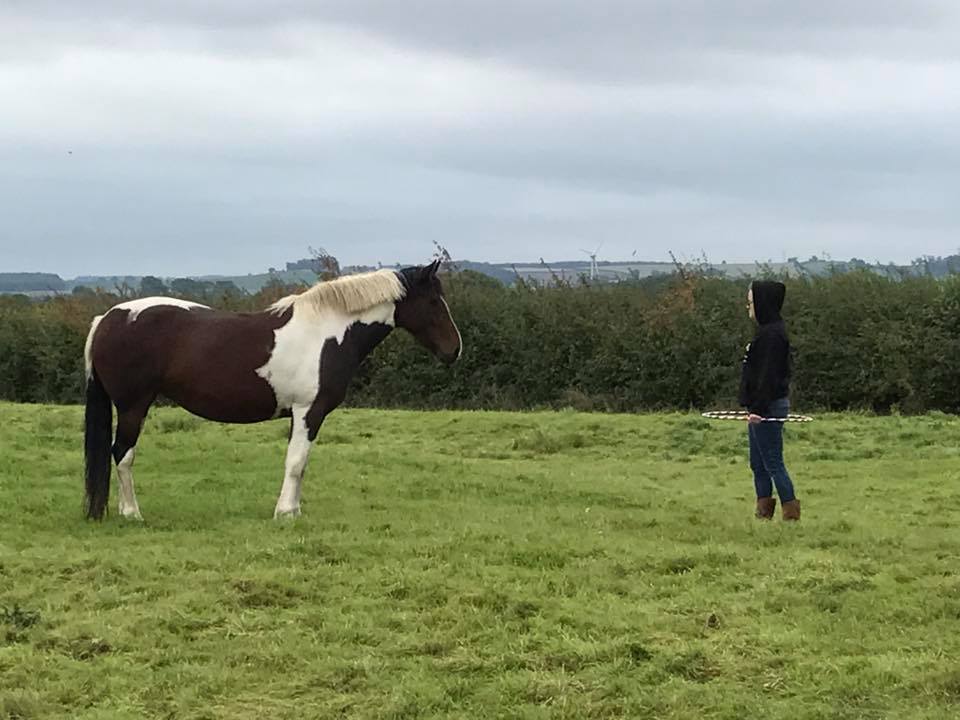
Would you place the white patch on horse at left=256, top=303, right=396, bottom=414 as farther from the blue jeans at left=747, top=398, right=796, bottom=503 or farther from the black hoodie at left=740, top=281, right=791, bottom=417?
the blue jeans at left=747, top=398, right=796, bottom=503

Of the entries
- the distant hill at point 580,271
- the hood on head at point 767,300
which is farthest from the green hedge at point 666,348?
the hood on head at point 767,300

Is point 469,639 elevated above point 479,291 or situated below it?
below

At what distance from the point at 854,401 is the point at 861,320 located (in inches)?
62.9

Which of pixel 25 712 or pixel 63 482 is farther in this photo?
pixel 63 482

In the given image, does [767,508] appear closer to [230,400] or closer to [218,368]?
[230,400]

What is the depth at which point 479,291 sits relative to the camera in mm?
27109

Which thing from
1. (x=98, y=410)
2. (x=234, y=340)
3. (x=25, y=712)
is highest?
(x=234, y=340)

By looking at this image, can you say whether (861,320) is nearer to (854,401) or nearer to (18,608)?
(854,401)

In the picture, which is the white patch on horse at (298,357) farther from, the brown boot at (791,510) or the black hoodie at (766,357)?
the brown boot at (791,510)

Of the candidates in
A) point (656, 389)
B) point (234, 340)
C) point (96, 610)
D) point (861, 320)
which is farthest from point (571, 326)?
point (96, 610)

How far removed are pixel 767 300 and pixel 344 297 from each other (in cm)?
355

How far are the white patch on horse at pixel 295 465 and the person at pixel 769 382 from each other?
367 centimetres

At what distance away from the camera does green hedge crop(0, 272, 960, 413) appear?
871 inches

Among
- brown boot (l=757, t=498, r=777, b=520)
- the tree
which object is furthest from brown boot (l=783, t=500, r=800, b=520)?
the tree
